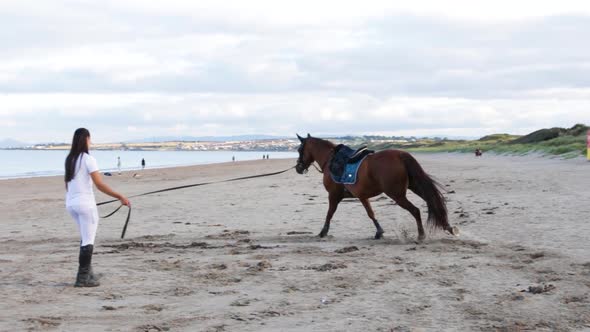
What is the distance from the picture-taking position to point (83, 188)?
678cm

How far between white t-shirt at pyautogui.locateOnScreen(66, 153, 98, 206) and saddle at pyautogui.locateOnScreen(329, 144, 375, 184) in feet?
15.5

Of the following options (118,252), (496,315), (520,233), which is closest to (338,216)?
(520,233)

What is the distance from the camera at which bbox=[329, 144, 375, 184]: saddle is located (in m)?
10.4

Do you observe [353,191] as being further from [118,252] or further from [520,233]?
[118,252]

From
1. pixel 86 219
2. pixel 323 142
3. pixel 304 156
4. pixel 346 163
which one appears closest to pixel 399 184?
pixel 346 163

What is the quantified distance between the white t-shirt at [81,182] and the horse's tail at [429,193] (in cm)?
502

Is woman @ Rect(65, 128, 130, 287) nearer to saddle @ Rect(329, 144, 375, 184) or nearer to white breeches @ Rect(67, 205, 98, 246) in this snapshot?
white breeches @ Rect(67, 205, 98, 246)

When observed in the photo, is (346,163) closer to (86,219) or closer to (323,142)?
(323,142)

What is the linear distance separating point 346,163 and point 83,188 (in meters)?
4.89

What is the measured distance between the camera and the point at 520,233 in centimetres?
1004

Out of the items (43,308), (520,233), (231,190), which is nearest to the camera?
(43,308)

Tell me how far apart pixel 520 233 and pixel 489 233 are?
1.61 feet

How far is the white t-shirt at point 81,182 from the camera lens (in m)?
6.75

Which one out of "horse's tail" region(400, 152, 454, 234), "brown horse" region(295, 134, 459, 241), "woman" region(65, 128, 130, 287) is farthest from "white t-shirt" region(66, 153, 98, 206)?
"horse's tail" region(400, 152, 454, 234)
